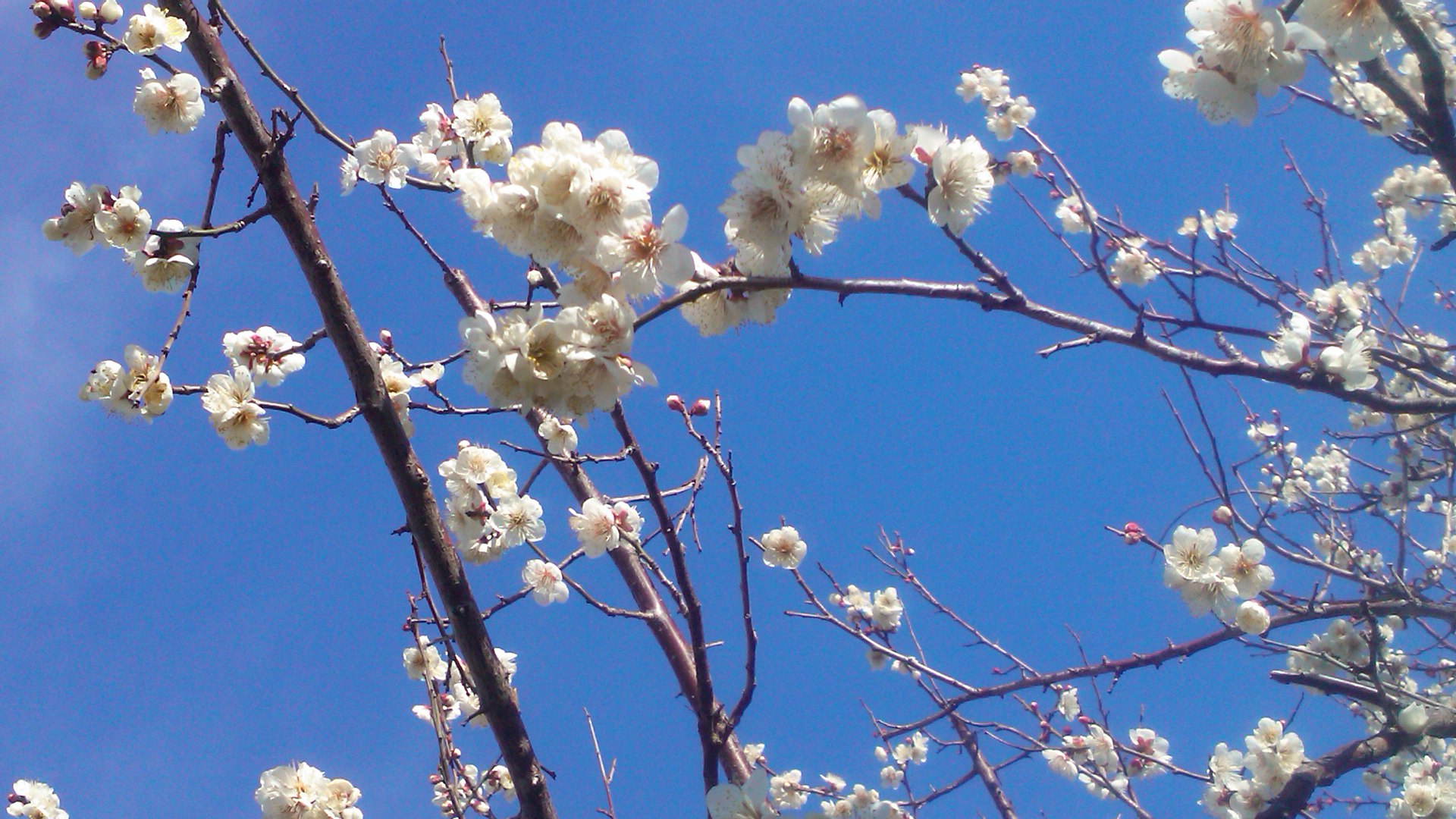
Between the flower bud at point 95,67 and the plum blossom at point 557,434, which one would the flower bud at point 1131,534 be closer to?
the plum blossom at point 557,434

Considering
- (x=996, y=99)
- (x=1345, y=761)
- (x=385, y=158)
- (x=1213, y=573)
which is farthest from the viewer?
(x=996, y=99)

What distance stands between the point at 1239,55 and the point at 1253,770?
136 inches

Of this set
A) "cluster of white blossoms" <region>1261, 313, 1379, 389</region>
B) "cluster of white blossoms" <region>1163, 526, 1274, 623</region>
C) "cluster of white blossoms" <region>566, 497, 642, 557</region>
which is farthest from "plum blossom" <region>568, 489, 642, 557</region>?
"cluster of white blossoms" <region>1261, 313, 1379, 389</region>

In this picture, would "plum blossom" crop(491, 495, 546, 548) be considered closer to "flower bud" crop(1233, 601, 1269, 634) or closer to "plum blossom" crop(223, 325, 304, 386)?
"plum blossom" crop(223, 325, 304, 386)

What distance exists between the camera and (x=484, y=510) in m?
2.86

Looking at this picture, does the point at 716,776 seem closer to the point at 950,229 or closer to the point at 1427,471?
the point at 950,229

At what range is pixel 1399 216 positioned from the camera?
5.88 meters

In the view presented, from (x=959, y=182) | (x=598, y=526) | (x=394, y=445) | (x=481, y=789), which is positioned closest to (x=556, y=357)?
(x=394, y=445)

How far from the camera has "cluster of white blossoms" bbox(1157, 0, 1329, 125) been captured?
1591 mm

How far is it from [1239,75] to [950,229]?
636 mm

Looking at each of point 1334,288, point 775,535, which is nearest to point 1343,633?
point 1334,288

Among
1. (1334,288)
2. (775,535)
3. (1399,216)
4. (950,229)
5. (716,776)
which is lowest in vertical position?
(716,776)

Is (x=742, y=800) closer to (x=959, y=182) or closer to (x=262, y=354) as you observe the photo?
(x=959, y=182)

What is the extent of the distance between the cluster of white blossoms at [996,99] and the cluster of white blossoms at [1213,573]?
11.9ft
